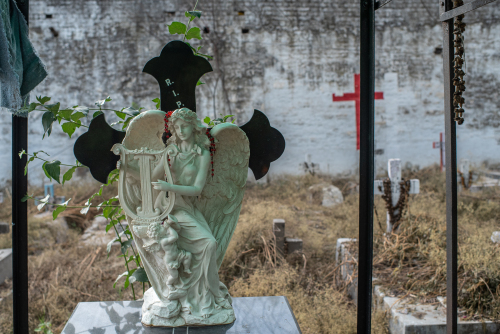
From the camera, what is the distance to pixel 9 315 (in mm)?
3596

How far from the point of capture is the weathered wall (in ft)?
21.9

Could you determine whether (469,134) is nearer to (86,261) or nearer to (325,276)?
(325,276)

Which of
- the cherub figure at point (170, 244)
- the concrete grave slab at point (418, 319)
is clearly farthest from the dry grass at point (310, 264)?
the cherub figure at point (170, 244)

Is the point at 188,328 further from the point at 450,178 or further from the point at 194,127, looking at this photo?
the point at 450,178

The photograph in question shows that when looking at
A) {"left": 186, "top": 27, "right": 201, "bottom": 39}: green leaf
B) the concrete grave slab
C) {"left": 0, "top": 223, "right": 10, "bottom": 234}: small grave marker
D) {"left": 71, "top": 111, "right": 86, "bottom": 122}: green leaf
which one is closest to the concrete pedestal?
the concrete grave slab

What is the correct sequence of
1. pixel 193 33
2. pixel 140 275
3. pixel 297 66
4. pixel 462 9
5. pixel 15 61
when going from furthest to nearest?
pixel 297 66, pixel 140 275, pixel 193 33, pixel 15 61, pixel 462 9

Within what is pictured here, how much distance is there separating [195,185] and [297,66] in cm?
508

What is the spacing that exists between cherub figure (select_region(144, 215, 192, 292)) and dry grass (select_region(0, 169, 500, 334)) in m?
1.67

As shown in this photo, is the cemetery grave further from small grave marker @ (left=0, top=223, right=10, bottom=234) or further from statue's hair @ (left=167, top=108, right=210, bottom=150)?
small grave marker @ (left=0, top=223, right=10, bottom=234)

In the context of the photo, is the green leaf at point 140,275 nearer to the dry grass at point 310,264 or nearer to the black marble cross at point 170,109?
the black marble cross at point 170,109

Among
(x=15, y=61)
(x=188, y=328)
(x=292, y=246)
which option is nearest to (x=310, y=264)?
(x=292, y=246)

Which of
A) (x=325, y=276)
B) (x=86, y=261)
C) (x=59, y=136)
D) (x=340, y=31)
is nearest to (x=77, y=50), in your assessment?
(x=59, y=136)

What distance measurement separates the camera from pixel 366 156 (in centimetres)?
265

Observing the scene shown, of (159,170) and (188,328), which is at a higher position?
(159,170)
